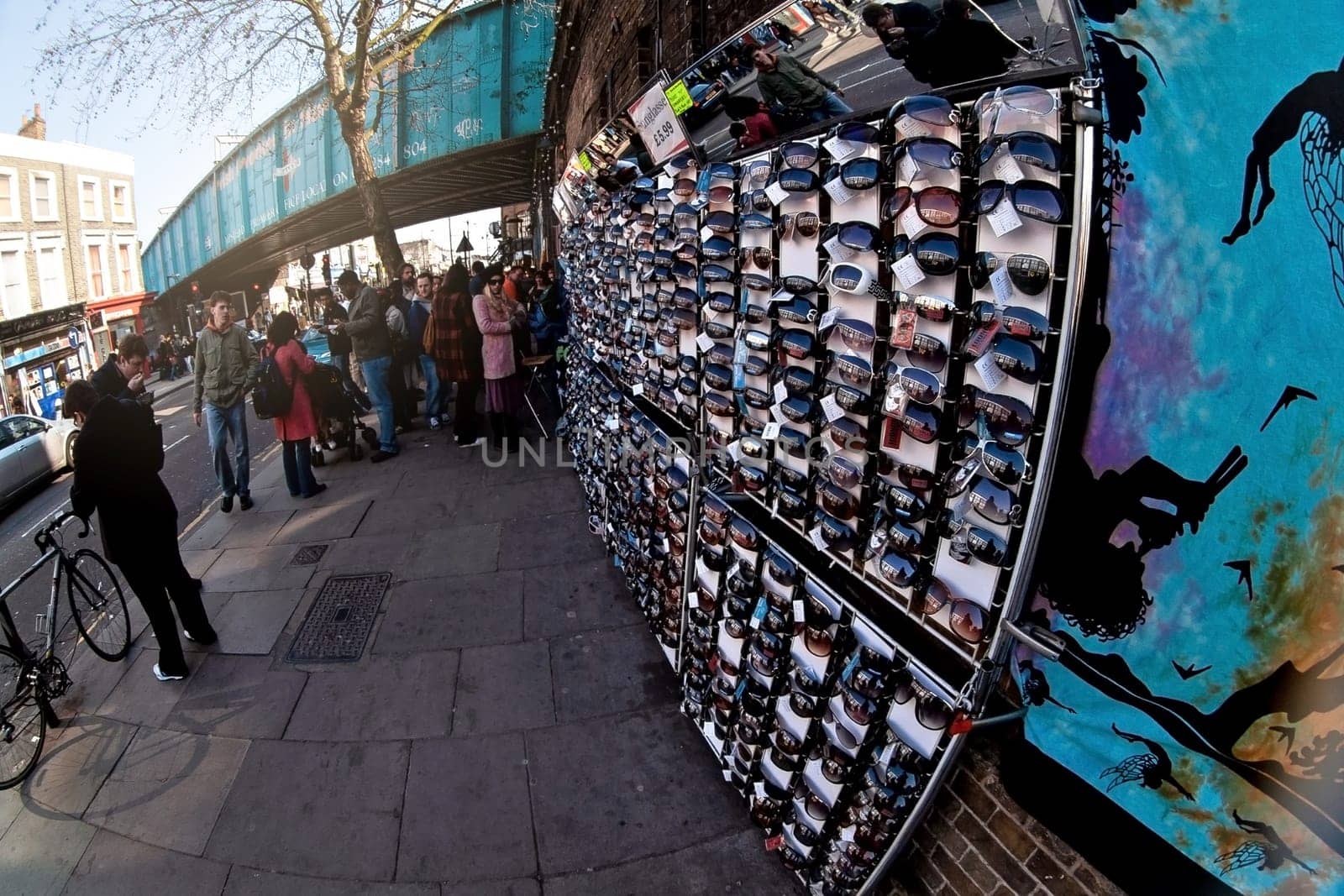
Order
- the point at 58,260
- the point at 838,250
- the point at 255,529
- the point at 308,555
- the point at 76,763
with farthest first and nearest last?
1. the point at 58,260
2. the point at 255,529
3. the point at 308,555
4. the point at 76,763
5. the point at 838,250

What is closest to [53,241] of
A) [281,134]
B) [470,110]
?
[281,134]

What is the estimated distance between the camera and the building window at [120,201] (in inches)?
1342

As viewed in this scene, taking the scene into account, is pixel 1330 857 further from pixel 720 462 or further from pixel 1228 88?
pixel 720 462

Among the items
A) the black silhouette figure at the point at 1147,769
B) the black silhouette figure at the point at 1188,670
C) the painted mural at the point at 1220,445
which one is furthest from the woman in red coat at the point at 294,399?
the black silhouette figure at the point at 1188,670

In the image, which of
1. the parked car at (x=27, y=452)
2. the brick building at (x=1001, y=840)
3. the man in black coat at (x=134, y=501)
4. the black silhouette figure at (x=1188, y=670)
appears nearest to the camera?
the black silhouette figure at (x=1188, y=670)

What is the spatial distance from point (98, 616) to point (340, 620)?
177 cm

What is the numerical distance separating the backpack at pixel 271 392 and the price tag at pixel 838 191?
6141 mm

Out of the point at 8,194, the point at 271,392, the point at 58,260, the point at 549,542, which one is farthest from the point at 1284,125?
the point at 58,260

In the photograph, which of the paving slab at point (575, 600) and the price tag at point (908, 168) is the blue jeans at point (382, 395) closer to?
the paving slab at point (575, 600)

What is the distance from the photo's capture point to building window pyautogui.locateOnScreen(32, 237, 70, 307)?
1127 inches

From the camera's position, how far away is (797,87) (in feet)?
8.79

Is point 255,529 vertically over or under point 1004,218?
under

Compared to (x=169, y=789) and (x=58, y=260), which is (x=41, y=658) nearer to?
(x=169, y=789)

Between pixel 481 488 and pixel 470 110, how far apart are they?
50.3 feet
